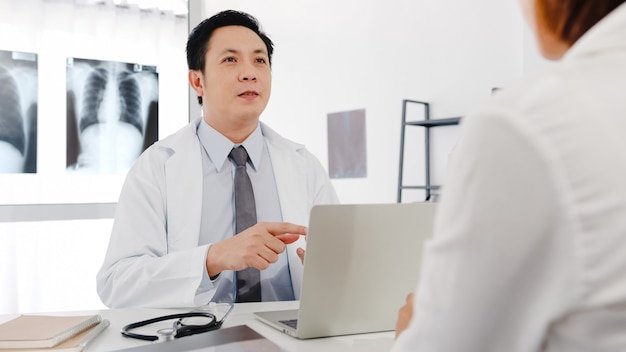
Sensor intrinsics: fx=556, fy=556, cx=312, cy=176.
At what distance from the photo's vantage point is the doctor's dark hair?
0.47 metres

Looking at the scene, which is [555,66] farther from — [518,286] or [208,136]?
[208,136]

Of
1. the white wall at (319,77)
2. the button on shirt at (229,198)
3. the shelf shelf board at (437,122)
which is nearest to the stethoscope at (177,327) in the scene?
the button on shirt at (229,198)

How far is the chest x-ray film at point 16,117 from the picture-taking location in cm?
211

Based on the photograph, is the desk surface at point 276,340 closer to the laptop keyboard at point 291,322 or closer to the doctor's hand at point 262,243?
the laptop keyboard at point 291,322

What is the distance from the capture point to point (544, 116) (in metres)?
0.39

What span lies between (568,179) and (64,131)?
7.07ft

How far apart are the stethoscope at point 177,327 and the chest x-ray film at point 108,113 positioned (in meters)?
1.23

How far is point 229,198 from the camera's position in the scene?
1.77 m

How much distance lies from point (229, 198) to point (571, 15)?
4.59 feet

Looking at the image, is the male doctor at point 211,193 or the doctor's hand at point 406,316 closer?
the doctor's hand at point 406,316

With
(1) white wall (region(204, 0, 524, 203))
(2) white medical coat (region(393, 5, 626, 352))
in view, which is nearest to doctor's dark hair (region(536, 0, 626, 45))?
(2) white medical coat (region(393, 5, 626, 352))

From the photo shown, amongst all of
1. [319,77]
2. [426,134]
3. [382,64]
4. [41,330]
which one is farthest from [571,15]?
[319,77]

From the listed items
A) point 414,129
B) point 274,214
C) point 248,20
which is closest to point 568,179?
point 274,214

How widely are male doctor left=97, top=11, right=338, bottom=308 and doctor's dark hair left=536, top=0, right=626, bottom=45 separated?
0.96 metres
